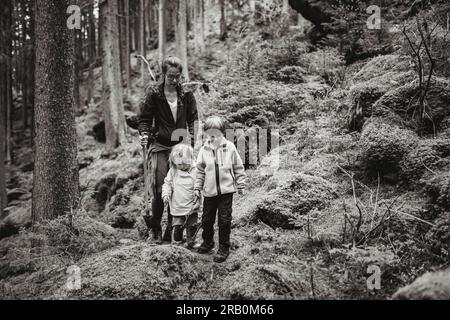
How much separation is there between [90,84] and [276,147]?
25552 mm

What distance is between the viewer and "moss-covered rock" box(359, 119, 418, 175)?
5.03 metres

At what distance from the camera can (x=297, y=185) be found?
5531 mm

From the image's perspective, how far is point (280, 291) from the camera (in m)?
3.53

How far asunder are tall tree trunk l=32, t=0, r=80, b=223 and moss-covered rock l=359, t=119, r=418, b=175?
A: 4656 mm

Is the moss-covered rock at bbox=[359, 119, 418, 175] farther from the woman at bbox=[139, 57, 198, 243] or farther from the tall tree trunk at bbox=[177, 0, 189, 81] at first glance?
the tall tree trunk at bbox=[177, 0, 189, 81]

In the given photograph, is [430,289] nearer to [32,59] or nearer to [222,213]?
[222,213]

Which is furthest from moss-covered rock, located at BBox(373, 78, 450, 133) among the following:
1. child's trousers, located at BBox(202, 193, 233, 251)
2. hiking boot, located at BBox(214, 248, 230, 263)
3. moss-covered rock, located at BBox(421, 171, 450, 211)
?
hiking boot, located at BBox(214, 248, 230, 263)

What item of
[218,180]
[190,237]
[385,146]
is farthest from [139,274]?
[385,146]

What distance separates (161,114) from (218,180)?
1359 millimetres

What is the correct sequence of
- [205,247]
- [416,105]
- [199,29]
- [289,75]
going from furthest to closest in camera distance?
[199,29] → [289,75] → [416,105] → [205,247]
